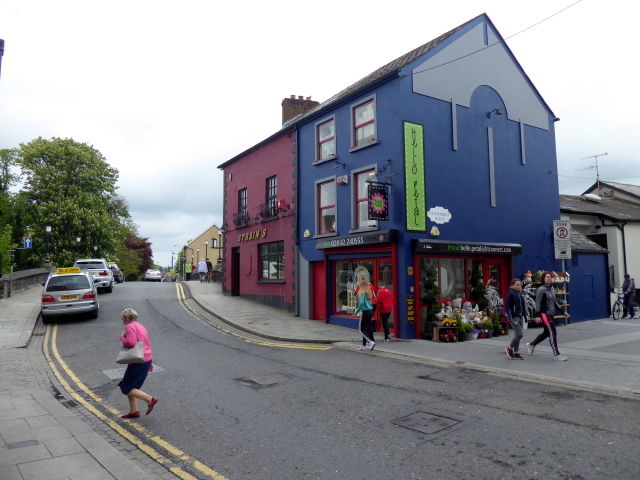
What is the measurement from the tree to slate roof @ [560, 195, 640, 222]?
33.6 metres

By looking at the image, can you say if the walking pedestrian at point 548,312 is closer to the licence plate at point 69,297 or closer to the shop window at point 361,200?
the shop window at point 361,200

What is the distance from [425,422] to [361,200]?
9882 millimetres

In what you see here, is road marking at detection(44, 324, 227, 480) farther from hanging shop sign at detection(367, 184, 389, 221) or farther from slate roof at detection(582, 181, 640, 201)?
slate roof at detection(582, 181, 640, 201)

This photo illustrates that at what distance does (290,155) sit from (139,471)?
1571cm

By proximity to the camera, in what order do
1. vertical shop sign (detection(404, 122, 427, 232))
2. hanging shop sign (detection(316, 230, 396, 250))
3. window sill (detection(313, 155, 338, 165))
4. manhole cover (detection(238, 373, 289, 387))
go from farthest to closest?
window sill (detection(313, 155, 338, 165)) → vertical shop sign (detection(404, 122, 427, 232)) → hanging shop sign (detection(316, 230, 396, 250)) → manhole cover (detection(238, 373, 289, 387))

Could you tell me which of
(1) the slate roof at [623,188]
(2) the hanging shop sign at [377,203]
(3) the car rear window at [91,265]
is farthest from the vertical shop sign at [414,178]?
(1) the slate roof at [623,188]

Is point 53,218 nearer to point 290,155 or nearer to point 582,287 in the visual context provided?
point 290,155

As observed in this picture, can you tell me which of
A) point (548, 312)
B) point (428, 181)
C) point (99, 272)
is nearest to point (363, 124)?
point (428, 181)

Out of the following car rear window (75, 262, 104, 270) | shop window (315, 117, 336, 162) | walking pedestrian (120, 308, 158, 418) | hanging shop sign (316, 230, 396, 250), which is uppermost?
shop window (315, 117, 336, 162)

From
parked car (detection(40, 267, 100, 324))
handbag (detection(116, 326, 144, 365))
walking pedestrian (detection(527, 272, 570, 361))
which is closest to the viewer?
handbag (detection(116, 326, 144, 365))

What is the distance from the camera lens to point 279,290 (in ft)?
63.7

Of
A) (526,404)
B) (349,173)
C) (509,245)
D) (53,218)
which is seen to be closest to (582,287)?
(509,245)

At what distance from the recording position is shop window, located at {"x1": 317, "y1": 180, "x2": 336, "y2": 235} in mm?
16562

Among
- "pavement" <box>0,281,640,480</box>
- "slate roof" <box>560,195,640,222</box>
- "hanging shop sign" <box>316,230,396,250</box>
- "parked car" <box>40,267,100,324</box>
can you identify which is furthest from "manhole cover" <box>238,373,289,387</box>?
"slate roof" <box>560,195,640,222</box>
